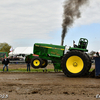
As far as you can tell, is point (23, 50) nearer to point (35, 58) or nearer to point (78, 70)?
point (35, 58)

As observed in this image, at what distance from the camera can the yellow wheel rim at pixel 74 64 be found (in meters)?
10.3

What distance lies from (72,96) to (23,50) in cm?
3395

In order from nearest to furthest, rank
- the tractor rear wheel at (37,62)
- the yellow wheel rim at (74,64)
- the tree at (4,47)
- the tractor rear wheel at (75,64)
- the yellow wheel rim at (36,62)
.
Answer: the tractor rear wheel at (75,64) < the yellow wheel rim at (74,64) < the tractor rear wheel at (37,62) < the yellow wheel rim at (36,62) < the tree at (4,47)

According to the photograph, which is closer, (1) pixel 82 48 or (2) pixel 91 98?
(2) pixel 91 98

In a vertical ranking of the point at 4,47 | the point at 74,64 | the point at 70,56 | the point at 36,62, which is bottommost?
the point at 36,62

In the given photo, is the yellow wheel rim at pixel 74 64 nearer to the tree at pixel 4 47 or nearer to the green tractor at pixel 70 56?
the green tractor at pixel 70 56

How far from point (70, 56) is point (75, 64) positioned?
1.69ft

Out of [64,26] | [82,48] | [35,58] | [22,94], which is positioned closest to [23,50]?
[35,58]

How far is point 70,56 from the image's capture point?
1050cm

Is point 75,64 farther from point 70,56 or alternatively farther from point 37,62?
point 37,62

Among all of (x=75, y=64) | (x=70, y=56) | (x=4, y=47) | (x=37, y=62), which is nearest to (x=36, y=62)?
(x=37, y=62)

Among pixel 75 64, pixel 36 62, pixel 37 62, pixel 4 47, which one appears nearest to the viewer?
pixel 75 64

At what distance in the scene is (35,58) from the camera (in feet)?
57.0

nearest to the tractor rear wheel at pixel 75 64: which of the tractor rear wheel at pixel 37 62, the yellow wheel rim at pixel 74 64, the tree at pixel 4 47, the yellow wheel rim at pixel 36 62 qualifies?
the yellow wheel rim at pixel 74 64
